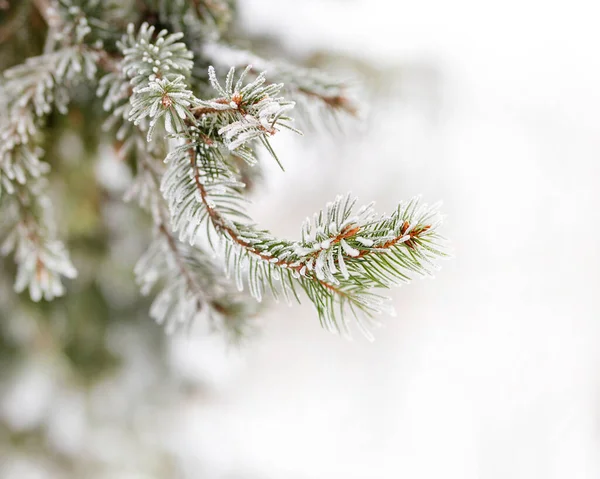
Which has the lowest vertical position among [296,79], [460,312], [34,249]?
[34,249]

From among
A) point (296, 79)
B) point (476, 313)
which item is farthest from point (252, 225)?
point (476, 313)

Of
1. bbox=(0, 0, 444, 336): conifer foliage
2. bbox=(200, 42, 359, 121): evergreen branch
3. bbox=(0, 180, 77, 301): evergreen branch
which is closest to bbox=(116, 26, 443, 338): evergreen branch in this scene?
bbox=(0, 0, 444, 336): conifer foliage

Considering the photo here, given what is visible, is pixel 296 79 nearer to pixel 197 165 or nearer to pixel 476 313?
pixel 197 165

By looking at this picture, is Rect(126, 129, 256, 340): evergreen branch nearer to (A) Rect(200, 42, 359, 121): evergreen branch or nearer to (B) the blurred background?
(A) Rect(200, 42, 359, 121): evergreen branch

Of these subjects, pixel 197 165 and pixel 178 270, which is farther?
pixel 178 270

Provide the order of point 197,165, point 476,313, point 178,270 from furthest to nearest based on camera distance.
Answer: point 476,313, point 178,270, point 197,165

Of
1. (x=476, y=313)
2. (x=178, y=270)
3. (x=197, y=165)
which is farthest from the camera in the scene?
(x=476, y=313)
